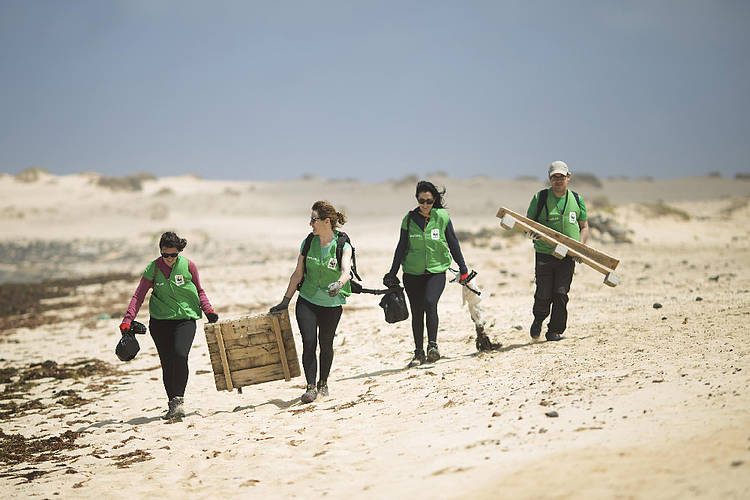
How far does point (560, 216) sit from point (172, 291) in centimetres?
465

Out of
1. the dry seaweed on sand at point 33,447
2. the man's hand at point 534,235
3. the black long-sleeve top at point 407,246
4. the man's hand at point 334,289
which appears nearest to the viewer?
the dry seaweed on sand at point 33,447

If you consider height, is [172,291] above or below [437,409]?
above

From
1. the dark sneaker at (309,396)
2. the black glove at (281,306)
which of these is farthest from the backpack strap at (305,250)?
the dark sneaker at (309,396)

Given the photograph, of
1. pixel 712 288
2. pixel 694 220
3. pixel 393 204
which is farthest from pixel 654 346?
pixel 393 204

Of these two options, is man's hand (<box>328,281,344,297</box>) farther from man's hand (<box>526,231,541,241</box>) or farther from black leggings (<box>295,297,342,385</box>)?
man's hand (<box>526,231,541,241</box>)

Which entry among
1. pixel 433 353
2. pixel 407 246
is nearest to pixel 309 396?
pixel 433 353

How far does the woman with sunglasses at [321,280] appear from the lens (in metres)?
7.17

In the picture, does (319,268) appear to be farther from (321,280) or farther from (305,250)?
(305,250)

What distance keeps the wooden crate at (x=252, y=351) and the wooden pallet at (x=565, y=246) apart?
288 cm

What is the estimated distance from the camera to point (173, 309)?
7.35 m

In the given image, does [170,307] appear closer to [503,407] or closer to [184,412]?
[184,412]

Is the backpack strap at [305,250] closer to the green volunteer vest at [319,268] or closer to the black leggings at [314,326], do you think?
the green volunteer vest at [319,268]

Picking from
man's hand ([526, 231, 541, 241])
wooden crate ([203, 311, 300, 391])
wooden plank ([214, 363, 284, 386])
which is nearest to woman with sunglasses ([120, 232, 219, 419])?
wooden crate ([203, 311, 300, 391])

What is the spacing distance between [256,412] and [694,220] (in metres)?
25.9
